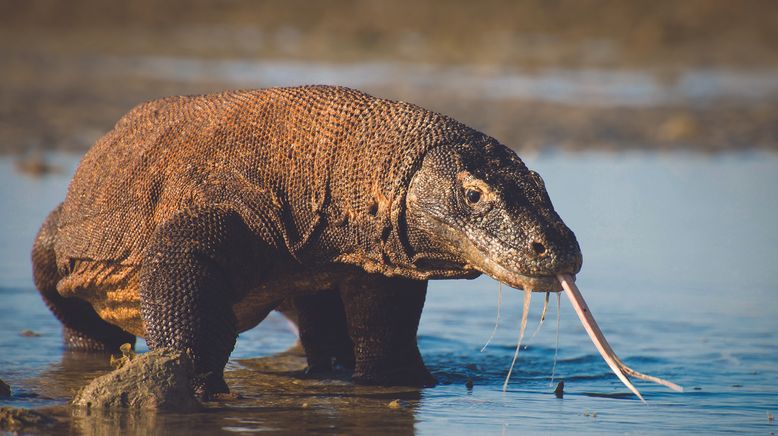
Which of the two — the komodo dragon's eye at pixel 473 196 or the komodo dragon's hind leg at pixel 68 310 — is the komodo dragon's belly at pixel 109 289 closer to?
the komodo dragon's hind leg at pixel 68 310

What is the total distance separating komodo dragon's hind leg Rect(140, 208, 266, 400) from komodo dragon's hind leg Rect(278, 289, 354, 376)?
1.13 metres

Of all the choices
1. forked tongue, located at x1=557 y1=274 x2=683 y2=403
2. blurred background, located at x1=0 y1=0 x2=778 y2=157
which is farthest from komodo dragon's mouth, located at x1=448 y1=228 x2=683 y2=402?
blurred background, located at x1=0 y1=0 x2=778 y2=157

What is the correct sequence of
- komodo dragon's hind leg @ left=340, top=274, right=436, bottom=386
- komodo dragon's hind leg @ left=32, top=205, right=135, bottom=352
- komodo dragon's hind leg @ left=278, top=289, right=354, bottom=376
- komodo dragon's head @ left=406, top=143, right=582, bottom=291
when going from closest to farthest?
komodo dragon's head @ left=406, top=143, right=582, bottom=291
komodo dragon's hind leg @ left=340, top=274, right=436, bottom=386
komodo dragon's hind leg @ left=278, top=289, right=354, bottom=376
komodo dragon's hind leg @ left=32, top=205, right=135, bottom=352

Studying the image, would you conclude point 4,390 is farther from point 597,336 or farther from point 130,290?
point 597,336

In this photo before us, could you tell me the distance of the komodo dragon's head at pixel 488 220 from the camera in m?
7.35

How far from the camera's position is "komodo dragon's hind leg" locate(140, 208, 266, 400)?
25.3ft

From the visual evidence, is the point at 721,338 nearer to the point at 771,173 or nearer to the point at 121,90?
the point at 771,173

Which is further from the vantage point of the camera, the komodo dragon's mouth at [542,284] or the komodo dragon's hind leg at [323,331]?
the komodo dragon's hind leg at [323,331]

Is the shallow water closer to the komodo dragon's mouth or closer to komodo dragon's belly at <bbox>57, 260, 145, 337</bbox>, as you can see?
komodo dragon's belly at <bbox>57, 260, 145, 337</bbox>

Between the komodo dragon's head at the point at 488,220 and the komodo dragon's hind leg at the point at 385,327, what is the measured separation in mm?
626

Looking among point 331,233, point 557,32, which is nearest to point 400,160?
point 331,233

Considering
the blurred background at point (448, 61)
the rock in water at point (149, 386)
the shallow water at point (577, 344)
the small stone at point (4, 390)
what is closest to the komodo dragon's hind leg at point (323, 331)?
the shallow water at point (577, 344)

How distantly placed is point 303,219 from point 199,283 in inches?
25.7

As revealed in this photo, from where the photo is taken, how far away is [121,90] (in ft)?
82.2
